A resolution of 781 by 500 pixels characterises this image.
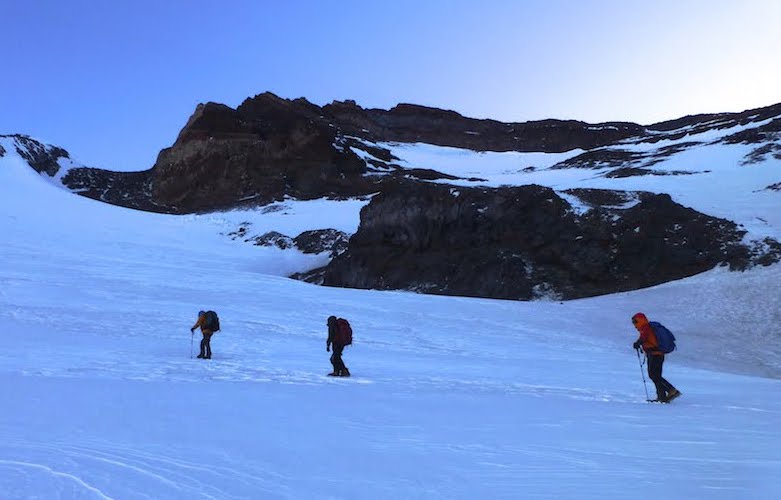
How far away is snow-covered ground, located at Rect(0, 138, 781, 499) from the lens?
4.19 m

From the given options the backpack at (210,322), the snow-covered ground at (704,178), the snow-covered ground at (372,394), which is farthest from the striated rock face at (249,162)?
the backpack at (210,322)

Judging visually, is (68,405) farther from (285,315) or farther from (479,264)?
(479,264)

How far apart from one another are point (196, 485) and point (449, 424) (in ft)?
10.1

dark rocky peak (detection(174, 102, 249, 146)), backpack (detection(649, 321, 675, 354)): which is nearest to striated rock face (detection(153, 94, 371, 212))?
dark rocky peak (detection(174, 102, 249, 146))

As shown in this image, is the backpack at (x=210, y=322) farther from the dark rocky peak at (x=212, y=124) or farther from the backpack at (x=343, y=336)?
the dark rocky peak at (x=212, y=124)

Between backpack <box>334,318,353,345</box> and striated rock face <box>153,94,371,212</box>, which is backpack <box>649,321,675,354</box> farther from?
striated rock face <box>153,94,371,212</box>

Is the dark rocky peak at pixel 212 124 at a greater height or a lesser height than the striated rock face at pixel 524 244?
greater

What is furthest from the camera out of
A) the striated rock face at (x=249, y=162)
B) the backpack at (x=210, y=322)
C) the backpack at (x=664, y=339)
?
the striated rock face at (x=249, y=162)

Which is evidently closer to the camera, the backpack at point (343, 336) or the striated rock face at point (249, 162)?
the backpack at point (343, 336)

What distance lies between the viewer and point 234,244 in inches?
1751

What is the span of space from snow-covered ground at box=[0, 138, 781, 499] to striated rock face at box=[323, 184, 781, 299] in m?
2.76

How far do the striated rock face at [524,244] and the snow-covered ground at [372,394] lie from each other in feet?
9.07

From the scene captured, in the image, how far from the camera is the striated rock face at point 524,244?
27.1 metres

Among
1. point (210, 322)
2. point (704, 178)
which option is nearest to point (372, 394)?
point (210, 322)
